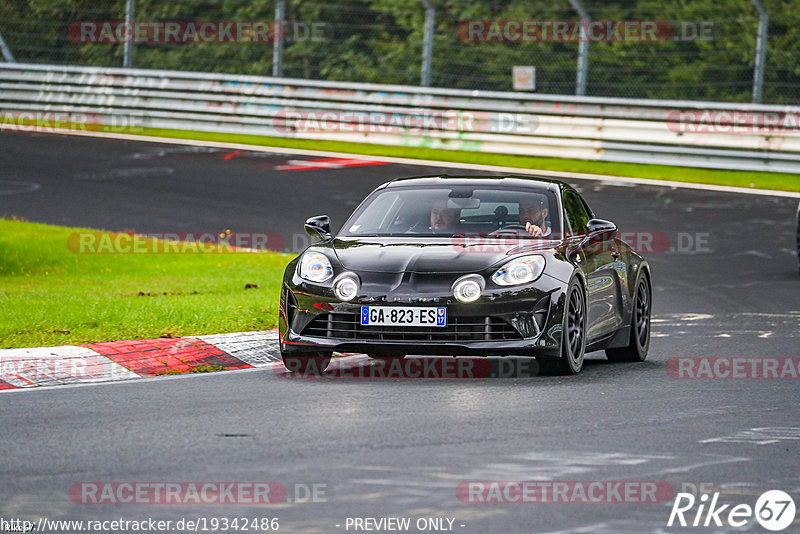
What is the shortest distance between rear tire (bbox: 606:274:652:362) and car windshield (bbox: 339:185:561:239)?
1.19 metres

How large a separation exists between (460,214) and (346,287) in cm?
132

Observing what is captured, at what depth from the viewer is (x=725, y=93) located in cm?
2697

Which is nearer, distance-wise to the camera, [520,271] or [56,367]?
[520,271]

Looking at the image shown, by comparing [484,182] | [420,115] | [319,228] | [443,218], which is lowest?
[319,228]

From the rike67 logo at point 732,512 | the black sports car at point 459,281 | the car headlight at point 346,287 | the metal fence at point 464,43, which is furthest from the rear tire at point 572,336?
the metal fence at point 464,43

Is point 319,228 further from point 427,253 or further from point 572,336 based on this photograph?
point 572,336

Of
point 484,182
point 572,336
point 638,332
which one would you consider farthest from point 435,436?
point 638,332

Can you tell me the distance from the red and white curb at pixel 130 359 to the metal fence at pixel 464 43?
50.2 ft

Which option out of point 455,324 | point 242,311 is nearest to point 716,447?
point 455,324

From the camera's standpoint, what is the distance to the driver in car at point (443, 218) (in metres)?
10.8

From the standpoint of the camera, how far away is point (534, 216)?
10.9 m

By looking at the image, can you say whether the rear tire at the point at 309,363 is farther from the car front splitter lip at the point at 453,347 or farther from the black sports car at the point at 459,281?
the car front splitter lip at the point at 453,347

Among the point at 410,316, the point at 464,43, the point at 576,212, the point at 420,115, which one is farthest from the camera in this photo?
the point at 464,43

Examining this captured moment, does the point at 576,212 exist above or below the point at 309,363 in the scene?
above
